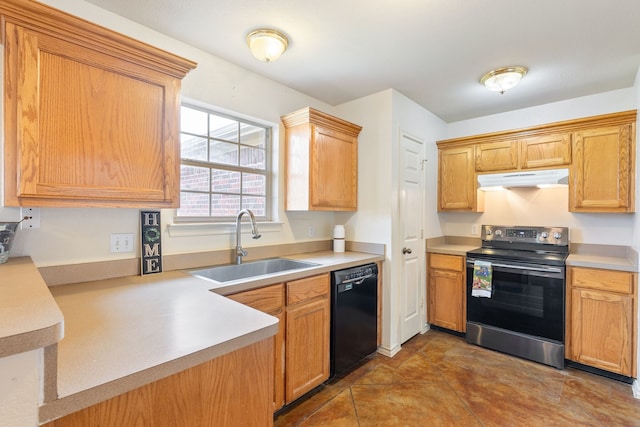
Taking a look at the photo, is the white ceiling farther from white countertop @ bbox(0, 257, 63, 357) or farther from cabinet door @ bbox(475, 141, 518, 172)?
white countertop @ bbox(0, 257, 63, 357)

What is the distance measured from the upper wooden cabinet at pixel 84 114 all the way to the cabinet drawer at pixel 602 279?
10.1ft

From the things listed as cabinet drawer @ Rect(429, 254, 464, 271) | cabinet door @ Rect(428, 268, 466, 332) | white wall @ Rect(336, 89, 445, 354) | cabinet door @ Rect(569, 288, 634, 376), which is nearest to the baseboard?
white wall @ Rect(336, 89, 445, 354)

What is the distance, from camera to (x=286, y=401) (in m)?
1.90

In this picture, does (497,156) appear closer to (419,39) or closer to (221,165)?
(419,39)

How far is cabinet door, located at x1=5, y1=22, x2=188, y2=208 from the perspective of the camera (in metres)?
1.21

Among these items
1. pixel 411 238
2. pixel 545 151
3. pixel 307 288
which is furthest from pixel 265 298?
pixel 545 151

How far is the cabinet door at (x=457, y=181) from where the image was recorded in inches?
130

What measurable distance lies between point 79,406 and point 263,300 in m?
1.13

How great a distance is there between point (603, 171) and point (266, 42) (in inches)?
117

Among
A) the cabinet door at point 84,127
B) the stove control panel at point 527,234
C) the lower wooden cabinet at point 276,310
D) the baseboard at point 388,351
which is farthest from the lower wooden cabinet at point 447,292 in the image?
the cabinet door at point 84,127

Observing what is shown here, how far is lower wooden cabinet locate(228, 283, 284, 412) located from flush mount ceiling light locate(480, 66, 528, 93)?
92.2 inches

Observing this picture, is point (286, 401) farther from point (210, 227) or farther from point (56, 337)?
point (56, 337)

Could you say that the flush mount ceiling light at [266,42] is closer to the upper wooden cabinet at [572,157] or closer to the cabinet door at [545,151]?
the upper wooden cabinet at [572,157]

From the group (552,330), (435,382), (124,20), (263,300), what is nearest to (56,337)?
(263,300)
